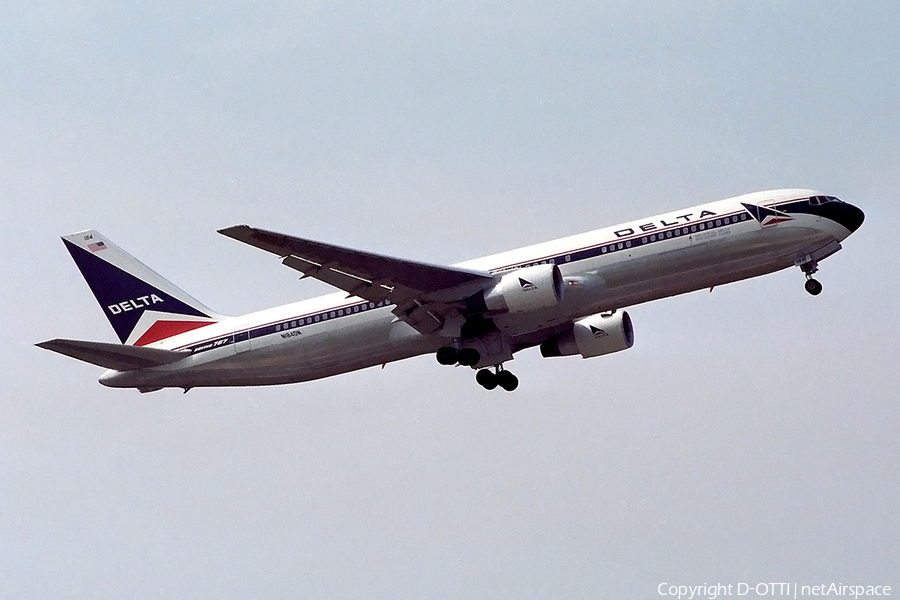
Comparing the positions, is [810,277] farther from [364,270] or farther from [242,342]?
[242,342]

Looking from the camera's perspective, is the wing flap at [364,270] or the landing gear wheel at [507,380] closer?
the wing flap at [364,270]

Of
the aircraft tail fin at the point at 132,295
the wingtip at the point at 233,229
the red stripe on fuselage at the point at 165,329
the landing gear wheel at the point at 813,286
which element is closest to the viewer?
the wingtip at the point at 233,229

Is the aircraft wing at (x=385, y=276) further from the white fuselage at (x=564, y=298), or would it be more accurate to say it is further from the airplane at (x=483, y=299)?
the white fuselage at (x=564, y=298)

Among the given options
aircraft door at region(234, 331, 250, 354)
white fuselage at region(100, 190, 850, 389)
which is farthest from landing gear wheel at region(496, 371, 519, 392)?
aircraft door at region(234, 331, 250, 354)

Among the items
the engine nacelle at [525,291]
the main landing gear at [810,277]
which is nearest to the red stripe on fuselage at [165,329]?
the engine nacelle at [525,291]

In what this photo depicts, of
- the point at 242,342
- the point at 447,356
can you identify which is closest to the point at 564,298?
the point at 447,356

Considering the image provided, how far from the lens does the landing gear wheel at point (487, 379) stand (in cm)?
4822

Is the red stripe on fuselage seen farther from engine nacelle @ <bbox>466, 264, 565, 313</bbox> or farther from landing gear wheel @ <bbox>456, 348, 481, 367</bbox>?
engine nacelle @ <bbox>466, 264, 565, 313</bbox>

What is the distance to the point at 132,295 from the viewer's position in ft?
166

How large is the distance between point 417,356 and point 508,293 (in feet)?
18.7

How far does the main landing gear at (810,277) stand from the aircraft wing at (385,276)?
10596mm

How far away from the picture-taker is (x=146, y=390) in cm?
4712

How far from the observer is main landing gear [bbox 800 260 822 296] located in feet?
137

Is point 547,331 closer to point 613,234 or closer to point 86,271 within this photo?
point 613,234
